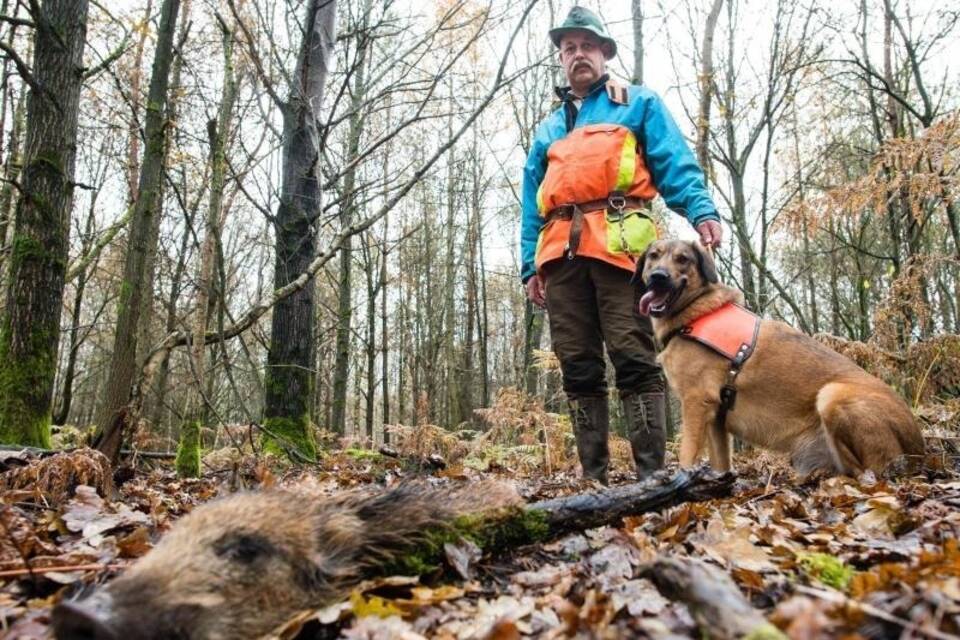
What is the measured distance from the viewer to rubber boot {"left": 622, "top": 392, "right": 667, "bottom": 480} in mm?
4504

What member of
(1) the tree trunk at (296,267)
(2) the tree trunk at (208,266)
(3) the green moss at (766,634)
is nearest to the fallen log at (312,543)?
(3) the green moss at (766,634)

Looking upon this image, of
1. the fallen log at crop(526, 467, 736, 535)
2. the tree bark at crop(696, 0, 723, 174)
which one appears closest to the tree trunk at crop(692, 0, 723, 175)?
the tree bark at crop(696, 0, 723, 174)

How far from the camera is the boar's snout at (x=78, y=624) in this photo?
125 cm

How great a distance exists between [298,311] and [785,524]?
6010 millimetres

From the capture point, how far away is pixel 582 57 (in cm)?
489

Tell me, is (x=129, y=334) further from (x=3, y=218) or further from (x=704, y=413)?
(x=3, y=218)

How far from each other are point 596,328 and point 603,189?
1.07 metres

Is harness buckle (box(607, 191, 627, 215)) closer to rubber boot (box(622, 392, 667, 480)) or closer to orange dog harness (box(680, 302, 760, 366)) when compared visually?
orange dog harness (box(680, 302, 760, 366))

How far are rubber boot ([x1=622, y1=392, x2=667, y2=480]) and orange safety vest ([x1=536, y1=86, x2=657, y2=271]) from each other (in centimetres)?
99

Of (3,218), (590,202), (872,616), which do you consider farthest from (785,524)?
(3,218)

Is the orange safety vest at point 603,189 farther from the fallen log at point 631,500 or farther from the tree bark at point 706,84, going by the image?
the tree bark at point 706,84

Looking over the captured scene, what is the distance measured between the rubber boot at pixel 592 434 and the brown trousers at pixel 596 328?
0.31 ft

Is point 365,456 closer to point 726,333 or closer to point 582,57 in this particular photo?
point 726,333

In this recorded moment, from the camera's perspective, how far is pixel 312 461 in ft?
20.6
